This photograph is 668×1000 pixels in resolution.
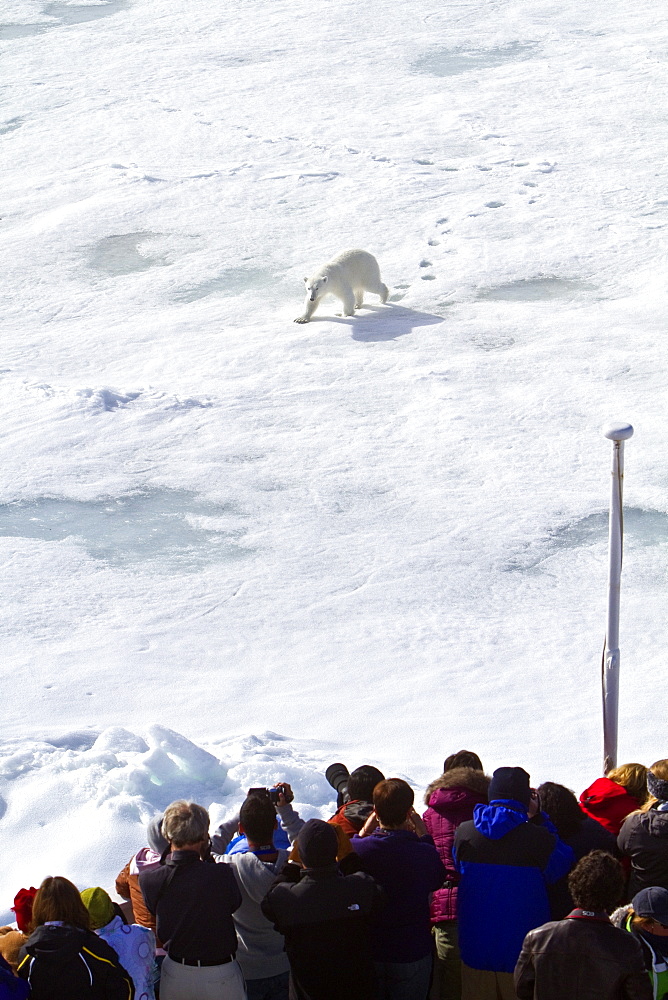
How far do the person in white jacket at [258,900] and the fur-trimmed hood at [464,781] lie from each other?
0.54m

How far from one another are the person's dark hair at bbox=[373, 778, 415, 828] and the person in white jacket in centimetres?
31

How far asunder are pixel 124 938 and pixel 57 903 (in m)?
0.25

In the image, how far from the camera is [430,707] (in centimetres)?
592

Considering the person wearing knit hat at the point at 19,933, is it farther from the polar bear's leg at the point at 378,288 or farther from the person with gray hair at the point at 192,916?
the polar bear's leg at the point at 378,288

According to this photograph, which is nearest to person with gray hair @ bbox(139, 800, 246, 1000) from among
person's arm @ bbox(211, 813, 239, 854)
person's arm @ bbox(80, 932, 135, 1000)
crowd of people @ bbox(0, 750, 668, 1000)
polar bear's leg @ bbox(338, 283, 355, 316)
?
crowd of people @ bbox(0, 750, 668, 1000)

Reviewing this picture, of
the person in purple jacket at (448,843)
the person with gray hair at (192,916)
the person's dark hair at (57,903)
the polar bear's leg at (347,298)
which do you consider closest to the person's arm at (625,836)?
the person in purple jacket at (448,843)

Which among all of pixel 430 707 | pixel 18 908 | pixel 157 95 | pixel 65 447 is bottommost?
pixel 430 707

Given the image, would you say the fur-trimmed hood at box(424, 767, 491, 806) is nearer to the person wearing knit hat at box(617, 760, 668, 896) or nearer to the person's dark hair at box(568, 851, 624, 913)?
the person wearing knit hat at box(617, 760, 668, 896)

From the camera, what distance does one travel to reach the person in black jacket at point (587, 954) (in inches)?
110

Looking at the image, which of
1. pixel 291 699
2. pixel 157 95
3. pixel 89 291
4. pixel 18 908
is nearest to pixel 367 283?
pixel 89 291

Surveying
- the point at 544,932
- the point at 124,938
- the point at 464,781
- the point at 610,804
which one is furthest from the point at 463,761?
the point at 124,938

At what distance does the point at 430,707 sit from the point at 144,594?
81.5 inches

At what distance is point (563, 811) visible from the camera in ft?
11.3

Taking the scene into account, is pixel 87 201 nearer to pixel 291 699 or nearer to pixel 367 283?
pixel 367 283
